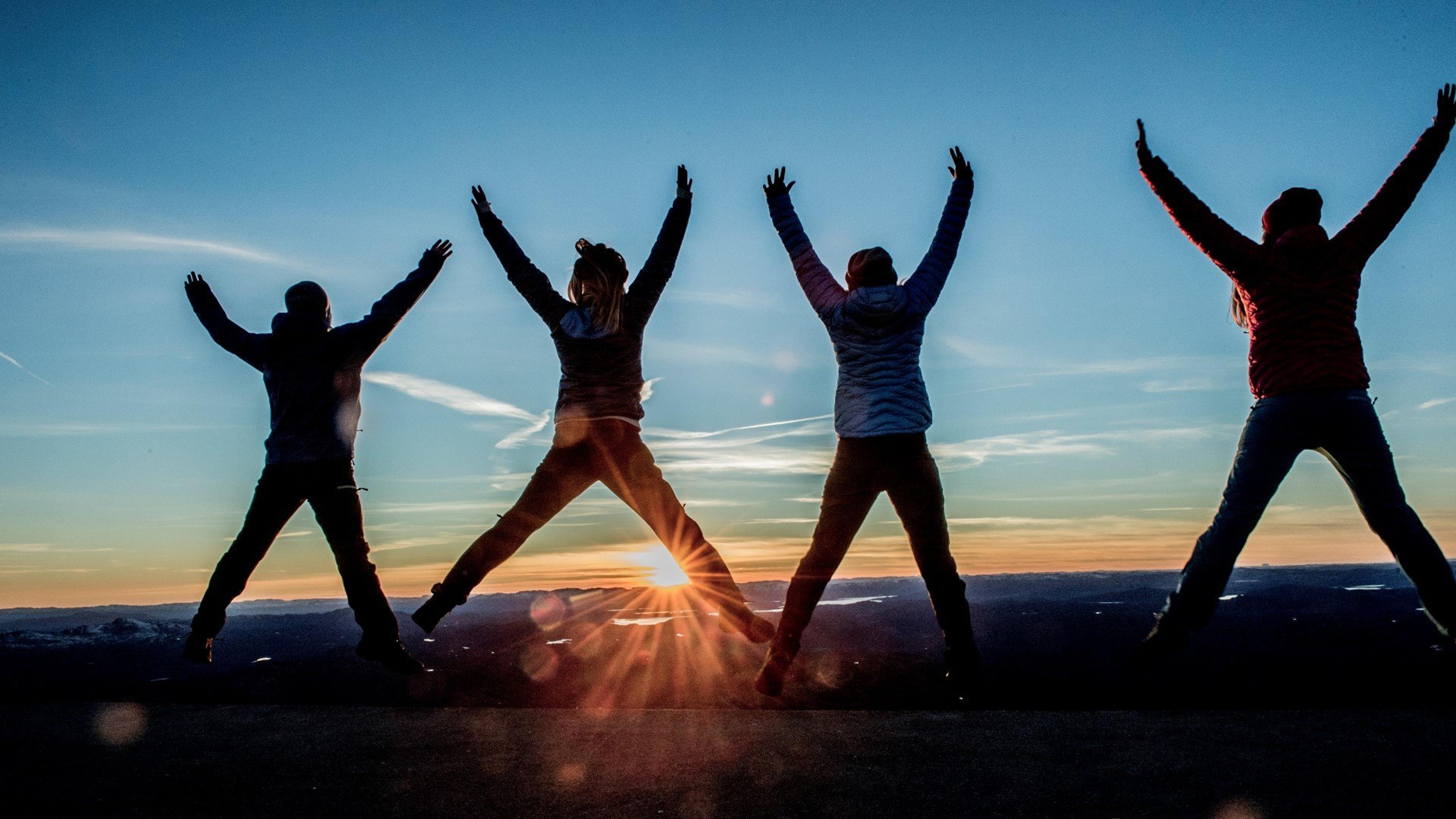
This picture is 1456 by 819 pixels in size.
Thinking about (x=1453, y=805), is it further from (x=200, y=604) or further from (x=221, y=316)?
(x=221, y=316)

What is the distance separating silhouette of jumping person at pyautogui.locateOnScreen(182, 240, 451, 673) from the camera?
18.4 feet

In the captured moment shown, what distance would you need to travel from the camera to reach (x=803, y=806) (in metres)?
3.51

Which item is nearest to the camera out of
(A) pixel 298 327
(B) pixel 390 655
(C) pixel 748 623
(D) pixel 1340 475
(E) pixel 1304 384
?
(E) pixel 1304 384

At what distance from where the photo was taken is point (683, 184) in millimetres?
5824

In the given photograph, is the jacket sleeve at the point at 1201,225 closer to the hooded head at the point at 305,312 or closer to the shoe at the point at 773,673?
the shoe at the point at 773,673

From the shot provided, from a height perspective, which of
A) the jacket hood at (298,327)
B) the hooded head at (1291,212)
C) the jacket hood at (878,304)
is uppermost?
the hooded head at (1291,212)

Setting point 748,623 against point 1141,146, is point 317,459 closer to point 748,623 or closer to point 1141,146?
point 748,623

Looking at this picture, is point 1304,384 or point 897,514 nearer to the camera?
point 1304,384

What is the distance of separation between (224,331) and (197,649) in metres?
2.23

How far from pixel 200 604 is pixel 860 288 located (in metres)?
4.94

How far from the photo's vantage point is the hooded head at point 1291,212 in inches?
190

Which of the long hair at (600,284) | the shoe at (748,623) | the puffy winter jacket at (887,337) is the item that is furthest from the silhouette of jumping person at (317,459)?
the puffy winter jacket at (887,337)

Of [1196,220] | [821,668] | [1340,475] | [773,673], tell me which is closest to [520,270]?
[773,673]

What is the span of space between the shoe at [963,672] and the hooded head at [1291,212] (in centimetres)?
297
